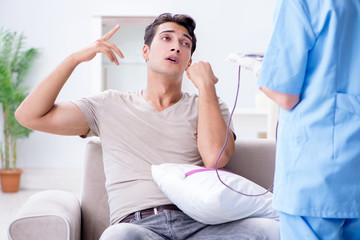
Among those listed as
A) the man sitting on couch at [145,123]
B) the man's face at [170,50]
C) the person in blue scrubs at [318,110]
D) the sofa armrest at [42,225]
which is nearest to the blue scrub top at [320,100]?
the person in blue scrubs at [318,110]

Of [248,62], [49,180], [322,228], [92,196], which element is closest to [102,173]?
[92,196]

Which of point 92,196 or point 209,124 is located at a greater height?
point 209,124

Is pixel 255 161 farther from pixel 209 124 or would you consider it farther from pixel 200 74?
pixel 200 74

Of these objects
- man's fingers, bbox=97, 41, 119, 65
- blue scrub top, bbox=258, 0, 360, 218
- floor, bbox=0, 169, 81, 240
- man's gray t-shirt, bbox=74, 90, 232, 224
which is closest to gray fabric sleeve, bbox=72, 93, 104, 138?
man's gray t-shirt, bbox=74, 90, 232, 224

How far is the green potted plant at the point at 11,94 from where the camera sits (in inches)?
195

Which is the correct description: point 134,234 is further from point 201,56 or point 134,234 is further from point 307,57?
point 201,56

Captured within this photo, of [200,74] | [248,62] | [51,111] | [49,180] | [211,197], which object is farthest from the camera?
[49,180]

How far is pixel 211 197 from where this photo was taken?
151cm

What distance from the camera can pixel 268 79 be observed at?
1.18 meters

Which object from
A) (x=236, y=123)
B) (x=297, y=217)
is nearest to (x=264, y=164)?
(x=297, y=217)

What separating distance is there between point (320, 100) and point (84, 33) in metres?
4.57

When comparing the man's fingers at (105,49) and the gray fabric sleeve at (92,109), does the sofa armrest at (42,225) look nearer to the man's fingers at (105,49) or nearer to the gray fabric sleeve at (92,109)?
the gray fabric sleeve at (92,109)

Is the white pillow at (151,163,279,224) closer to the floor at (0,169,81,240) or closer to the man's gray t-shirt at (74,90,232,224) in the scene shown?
Result: the man's gray t-shirt at (74,90,232,224)

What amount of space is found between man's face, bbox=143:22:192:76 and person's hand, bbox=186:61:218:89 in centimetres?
6
